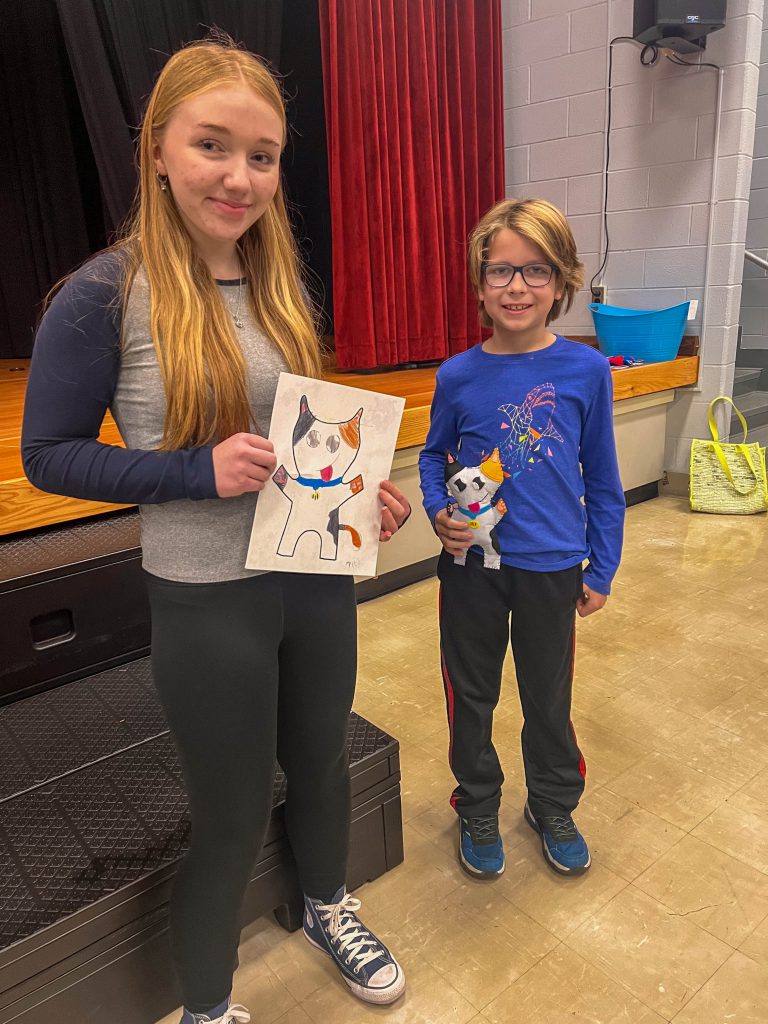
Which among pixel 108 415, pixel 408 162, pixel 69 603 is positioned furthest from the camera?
pixel 408 162

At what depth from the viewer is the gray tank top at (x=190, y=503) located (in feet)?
2.48

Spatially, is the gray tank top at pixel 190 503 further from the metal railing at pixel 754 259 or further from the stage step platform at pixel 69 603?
the metal railing at pixel 754 259

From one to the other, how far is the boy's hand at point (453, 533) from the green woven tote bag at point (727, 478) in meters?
2.30

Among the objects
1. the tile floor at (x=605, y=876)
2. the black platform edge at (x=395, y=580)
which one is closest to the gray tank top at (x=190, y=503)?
the tile floor at (x=605, y=876)

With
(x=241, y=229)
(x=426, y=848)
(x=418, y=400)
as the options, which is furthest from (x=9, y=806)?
(x=418, y=400)

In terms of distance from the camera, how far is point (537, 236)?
1070 mm

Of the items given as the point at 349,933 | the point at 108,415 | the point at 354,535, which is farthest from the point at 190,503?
the point at 108,415

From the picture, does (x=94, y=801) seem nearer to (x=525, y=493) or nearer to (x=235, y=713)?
(x=235, y=713)

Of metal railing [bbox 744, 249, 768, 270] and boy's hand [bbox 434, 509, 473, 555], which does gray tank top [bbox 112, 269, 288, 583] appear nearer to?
boy's hand [bbox 434, 509, 473, 555]

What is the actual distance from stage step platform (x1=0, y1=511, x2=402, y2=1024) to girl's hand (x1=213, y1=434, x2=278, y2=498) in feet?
1.88

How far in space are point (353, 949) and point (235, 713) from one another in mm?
490

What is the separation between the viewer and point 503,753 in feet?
5.24

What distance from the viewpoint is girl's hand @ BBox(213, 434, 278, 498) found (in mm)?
744

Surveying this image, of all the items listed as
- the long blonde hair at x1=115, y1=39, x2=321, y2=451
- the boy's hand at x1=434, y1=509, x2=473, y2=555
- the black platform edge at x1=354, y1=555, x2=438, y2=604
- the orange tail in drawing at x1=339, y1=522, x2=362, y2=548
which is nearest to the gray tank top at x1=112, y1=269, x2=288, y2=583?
the long blonde hair at x1=115, y1=39, x2=321, y2=451
